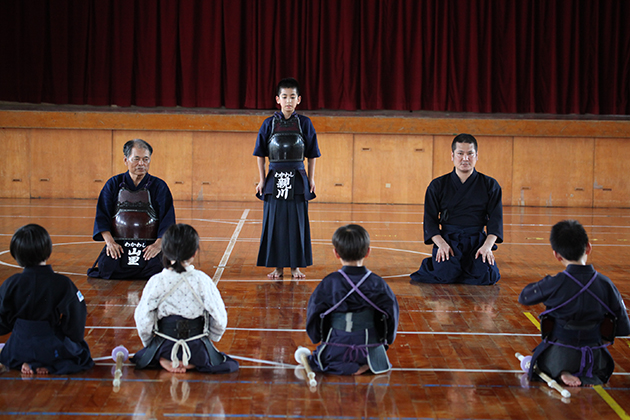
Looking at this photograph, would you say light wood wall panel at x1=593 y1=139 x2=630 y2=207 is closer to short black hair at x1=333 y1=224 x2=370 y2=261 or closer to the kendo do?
the kendo do

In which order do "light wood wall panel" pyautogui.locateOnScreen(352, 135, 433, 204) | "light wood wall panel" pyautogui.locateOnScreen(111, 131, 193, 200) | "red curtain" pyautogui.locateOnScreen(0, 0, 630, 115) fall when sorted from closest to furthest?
"light wood wall panel" pyautogui.locateOnScreen(111, 131, 193, 200) < "light wood wall panel" pyautogui.locateOnScreen(352, 135, 433, 204) < "red curtain" pyautogui.locateOnScreen(0, 0, 630, 115)

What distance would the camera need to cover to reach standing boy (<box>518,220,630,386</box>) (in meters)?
2.52

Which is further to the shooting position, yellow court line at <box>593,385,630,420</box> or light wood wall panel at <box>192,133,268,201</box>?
light wood wall panel at <box>192,133,268,201</box>

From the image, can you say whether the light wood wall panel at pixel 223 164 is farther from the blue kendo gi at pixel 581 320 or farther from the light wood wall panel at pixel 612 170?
the blue kendo gi at pixel 581 320

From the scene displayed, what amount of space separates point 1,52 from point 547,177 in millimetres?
10184

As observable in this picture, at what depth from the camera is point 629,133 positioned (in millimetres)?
11164

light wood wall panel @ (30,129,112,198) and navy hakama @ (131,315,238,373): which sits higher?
light wood wall panel @ (30,129,112,198)

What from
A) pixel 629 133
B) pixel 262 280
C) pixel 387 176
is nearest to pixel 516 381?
pixel 262 280

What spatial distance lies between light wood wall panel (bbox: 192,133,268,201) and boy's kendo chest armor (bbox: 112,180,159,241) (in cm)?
689

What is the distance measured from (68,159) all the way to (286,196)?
25.8 ft

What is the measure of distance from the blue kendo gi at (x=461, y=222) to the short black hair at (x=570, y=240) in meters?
1.99

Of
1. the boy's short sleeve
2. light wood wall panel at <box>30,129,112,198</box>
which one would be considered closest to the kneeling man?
the boy's short sleeve

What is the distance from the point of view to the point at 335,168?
11.5 metres

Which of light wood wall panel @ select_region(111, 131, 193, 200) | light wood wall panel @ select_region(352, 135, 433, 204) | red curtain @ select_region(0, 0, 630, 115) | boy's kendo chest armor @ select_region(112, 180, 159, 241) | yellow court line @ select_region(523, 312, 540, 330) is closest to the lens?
yellow court line @ select_region(523, 312, 540, 330)
